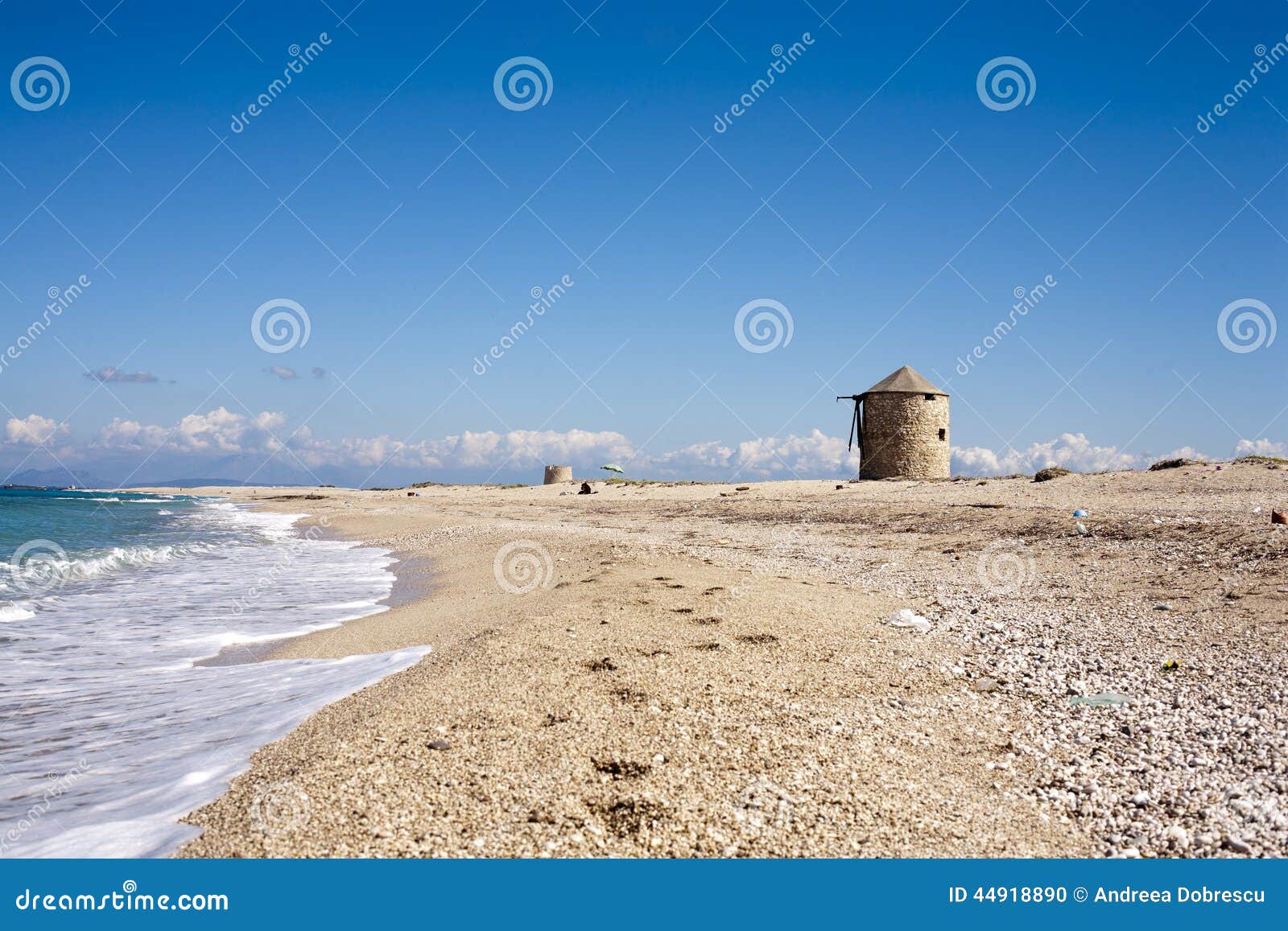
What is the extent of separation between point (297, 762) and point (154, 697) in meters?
3.36

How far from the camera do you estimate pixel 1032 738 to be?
4.78 metres

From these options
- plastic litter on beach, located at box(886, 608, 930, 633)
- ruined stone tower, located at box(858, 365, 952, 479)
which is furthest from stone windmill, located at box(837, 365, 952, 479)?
plastic litter on beach, located at box(886, 608, 930, 633)

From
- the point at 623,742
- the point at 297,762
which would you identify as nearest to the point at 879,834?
the point at 623,742

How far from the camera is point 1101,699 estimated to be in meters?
5.40

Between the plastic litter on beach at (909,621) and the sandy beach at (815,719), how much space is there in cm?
15

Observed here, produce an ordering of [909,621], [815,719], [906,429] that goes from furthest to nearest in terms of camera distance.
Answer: [906,429]
[909,621]
[815,719]

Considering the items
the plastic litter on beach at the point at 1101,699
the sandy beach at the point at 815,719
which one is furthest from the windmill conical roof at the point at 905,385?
the plastic litter on beach at the point at 1101,699

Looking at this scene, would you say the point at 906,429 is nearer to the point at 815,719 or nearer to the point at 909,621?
the point at 909,621

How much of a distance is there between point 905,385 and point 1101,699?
112ft

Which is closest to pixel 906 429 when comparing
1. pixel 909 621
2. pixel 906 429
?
pixel 906 429

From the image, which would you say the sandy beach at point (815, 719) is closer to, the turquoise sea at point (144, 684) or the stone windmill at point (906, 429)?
the turquoise sea at point (144, 684)

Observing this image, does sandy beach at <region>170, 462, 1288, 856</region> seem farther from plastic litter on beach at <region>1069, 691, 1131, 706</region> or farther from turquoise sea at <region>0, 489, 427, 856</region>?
turquoise sea at <region>0, 489, 427, 856</region>

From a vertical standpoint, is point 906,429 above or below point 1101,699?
above

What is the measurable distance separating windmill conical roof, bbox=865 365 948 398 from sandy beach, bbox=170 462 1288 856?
2624 cm
